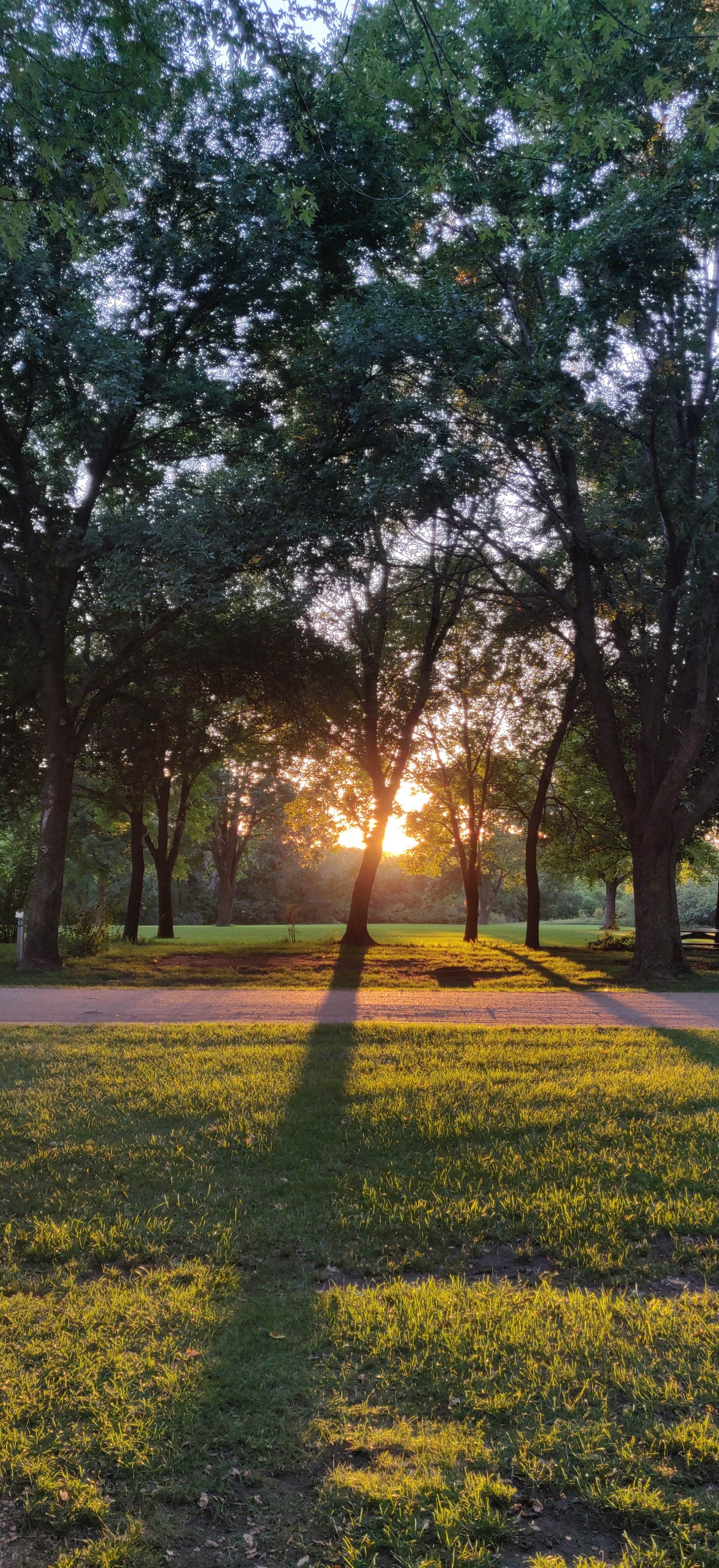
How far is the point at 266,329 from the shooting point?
1540 centimetres

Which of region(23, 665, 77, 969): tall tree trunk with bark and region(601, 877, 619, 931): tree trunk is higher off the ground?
region(23, 665, 77, 969): tall tree trunk with bark

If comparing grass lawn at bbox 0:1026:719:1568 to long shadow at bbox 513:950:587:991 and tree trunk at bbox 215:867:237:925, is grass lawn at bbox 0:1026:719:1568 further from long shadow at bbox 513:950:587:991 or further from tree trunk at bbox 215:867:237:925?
tree trunk at bbox 215:867:237:925

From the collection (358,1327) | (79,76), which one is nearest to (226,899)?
(79,76)

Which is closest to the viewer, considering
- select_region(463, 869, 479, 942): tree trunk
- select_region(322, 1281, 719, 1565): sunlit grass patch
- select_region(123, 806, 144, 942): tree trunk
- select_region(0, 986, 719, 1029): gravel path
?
select_region(322, 1281, 719, 1565): sunlit grass patch

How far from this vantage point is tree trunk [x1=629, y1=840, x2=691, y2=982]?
15719mm

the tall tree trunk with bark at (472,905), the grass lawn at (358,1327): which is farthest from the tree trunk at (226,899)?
the grass lawn at (358,1327)

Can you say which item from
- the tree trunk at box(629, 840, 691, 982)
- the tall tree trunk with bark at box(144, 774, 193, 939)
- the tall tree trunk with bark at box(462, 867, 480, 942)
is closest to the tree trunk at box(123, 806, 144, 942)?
the tall tree trunk with bark at box(144, 774, 193, 939)

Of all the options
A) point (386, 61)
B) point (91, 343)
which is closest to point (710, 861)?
point (91, 343)

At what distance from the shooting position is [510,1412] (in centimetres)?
303

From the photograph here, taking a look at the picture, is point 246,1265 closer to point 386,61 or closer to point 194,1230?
point 194,1230

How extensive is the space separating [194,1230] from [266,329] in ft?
47.8

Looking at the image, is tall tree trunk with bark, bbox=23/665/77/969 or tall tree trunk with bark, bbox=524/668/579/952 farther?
tall tree trunk with bark, bbox=524/668/579/952

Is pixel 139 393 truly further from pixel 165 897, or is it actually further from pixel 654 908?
pixel 165 897

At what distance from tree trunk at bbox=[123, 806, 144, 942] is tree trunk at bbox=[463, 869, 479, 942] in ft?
31.5
